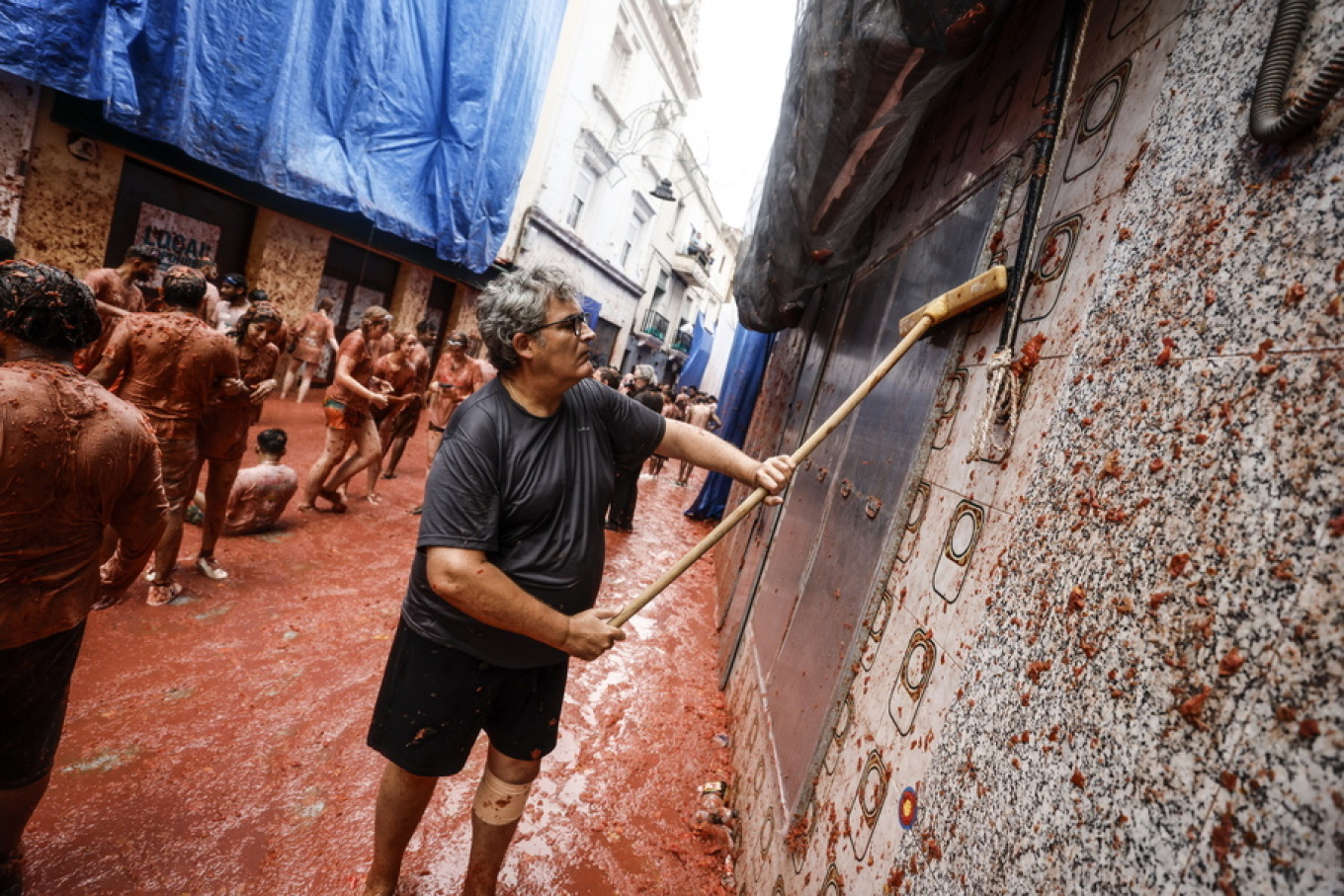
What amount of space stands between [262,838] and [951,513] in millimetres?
2758

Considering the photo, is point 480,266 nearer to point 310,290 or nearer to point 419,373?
point 310,290

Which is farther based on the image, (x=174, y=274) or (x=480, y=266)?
(x=480, y=266)

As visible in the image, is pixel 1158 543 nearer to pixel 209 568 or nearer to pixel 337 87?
pixel 209 568

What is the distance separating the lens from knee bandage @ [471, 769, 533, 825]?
2.15 meters

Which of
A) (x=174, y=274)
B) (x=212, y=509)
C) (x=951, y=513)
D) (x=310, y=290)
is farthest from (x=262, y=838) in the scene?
(x=310, y=290)

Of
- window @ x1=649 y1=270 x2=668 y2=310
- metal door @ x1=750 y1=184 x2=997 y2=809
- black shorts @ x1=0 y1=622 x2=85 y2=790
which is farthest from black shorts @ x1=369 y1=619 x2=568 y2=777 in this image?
window @ x1=649 y1=270 x2=668 y2=310

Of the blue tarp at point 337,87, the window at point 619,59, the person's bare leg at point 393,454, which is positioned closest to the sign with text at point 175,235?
the blue tarp at point 337,87

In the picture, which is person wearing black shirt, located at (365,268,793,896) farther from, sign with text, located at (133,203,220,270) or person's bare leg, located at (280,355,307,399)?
person's bare leg, located at (280,355,307,399)

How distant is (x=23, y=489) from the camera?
1669mm

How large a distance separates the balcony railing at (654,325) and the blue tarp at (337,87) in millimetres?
12617

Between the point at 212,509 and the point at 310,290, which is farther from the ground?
the point at 310,290

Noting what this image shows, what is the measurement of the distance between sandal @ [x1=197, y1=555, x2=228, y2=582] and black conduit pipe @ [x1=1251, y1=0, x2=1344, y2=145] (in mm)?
5172

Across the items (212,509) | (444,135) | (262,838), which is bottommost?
(262,838)

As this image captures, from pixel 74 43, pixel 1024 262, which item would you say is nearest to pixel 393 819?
pixel 1024 262
